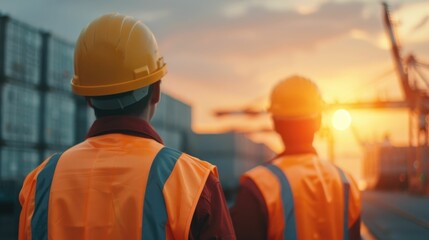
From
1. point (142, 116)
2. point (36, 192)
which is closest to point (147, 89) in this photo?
point (142, 116)

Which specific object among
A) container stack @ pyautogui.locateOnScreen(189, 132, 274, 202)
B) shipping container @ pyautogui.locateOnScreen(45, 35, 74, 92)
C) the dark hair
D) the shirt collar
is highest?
shipping container @ pyautogui.locateOnScreen(45, 35, 74, 92)

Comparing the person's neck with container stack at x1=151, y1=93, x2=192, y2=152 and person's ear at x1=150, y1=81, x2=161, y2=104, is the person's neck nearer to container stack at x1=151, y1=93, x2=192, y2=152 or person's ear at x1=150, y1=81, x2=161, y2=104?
person's ear at x1=150, y1=81, x2=161, y2=104

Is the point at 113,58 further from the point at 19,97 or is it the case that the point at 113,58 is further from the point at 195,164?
the point at 19,97

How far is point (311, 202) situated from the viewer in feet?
10.1

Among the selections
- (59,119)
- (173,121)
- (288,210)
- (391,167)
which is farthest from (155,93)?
(391,167)

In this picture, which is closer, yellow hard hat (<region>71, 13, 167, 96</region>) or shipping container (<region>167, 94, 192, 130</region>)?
yellow hard hat (<region>71, 13, 167, 96</region>)

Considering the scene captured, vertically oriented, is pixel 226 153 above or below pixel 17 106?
below

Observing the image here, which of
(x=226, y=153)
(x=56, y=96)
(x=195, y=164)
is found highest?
(x=56, y=96)

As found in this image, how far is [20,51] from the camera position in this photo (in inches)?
813

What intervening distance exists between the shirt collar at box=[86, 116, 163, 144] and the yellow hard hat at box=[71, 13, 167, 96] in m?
0.09

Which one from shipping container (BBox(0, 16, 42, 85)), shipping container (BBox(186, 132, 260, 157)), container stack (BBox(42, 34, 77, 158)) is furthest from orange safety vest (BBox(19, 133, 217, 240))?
shipping container (BBox(186, 132, 260, 157))

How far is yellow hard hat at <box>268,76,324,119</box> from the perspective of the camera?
139 inches

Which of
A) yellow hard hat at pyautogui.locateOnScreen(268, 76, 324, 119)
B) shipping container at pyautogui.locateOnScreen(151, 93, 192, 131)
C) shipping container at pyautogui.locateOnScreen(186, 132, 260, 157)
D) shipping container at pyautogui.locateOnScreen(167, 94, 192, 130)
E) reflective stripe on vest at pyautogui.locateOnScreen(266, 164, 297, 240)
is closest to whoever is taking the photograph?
reflective stripe on vest at pyautogui.locateOnScreen(266, 164, 297, 240)

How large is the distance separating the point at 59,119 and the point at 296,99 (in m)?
20.2
